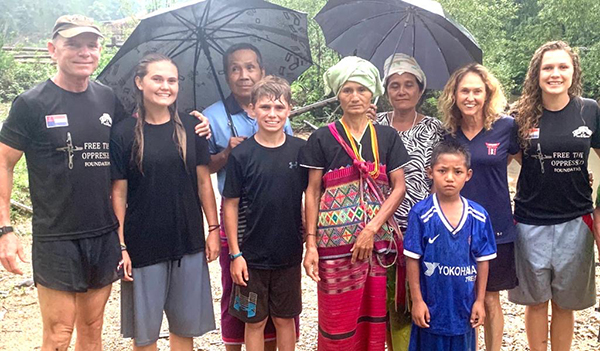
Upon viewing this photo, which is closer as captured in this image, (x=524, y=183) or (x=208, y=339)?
(x=524, y=183)

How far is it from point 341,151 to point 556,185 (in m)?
1.29

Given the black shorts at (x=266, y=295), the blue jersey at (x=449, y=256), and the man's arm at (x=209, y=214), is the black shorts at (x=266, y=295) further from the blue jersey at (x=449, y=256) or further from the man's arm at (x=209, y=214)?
the blue jersey at (x=449, y=256)

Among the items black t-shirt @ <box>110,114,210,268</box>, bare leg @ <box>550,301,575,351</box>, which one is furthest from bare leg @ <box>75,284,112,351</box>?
bare leg @ <box>550,301,575,351</box>

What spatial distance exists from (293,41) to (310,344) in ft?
7.71

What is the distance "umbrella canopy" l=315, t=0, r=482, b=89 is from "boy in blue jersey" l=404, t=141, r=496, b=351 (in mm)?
910

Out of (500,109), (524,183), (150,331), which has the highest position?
(500,109)

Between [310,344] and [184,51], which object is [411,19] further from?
[310,344]

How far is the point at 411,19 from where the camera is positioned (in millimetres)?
3648

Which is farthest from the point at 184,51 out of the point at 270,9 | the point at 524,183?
the point at 524,183

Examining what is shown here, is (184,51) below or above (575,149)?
above

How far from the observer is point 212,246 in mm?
3146

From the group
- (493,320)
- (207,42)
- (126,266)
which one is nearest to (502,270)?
(493,320)

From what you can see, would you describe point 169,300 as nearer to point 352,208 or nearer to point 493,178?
point 352,208

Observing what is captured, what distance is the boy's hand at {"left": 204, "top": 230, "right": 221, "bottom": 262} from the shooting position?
3.14 metres
